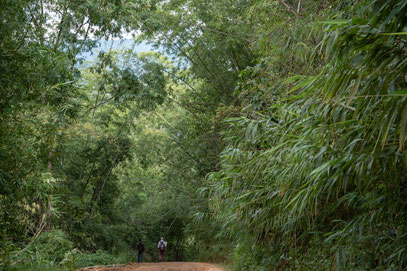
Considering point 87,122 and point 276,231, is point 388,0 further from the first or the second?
point 87,122

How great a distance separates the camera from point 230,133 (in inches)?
235

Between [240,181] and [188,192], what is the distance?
449 inches

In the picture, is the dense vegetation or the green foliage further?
the dense vegetation

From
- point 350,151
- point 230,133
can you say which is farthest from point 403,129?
point 230,133

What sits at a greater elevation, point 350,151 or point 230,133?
point 230,133

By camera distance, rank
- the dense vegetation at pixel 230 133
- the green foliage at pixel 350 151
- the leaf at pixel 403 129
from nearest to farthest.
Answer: the leaf at pixel 403 129, the green foliage at pixel 350 151, the dense vegetation at pixel 230 133

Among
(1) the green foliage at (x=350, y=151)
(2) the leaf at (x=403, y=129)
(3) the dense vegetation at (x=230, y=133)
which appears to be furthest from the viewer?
(3) the dense vegetation at (x=230, y=133)

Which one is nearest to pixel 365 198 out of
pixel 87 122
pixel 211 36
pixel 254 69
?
pixel 254 69

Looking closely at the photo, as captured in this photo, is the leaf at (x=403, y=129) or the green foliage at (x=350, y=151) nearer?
the leaf at (x=403, y=129)

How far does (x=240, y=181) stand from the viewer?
4902 mm

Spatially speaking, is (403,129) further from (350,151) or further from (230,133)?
(230,133)

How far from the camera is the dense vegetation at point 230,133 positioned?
2676mm

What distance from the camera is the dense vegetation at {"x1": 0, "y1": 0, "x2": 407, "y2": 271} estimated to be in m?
2.68

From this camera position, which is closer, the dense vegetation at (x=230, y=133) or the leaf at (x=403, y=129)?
the leaf at (x=403, y=129)
